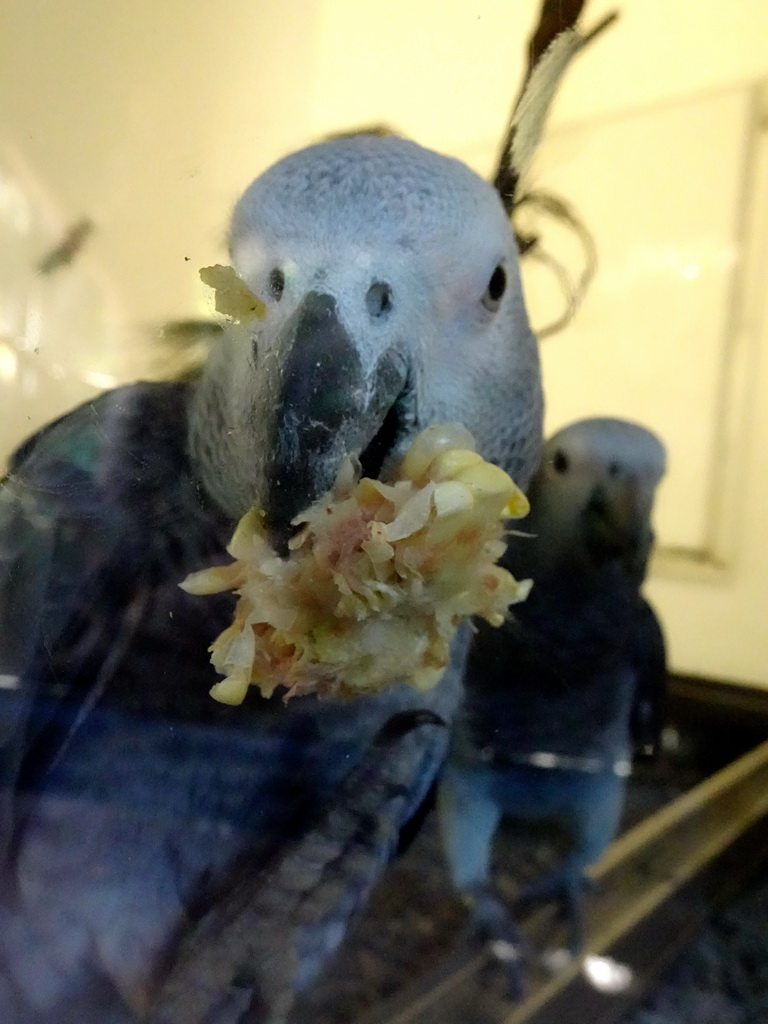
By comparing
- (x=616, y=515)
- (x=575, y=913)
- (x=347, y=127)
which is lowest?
(x=575, y=913)

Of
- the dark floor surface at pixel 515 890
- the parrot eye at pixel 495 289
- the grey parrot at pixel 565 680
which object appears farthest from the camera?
the grey parrot at pixel 565 680

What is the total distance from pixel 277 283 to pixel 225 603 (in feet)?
0.66

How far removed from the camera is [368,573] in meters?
0.34

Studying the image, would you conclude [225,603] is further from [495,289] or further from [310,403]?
[495,289]

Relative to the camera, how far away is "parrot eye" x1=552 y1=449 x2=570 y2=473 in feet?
2.43

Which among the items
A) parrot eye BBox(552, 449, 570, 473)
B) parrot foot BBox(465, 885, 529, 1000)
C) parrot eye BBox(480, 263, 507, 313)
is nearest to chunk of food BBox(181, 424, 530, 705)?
parrot eye BBox(480, 263, 507, 313)

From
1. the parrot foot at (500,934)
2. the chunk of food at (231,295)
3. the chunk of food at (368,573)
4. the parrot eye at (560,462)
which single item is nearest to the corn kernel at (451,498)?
the chunk of food at (368,573)

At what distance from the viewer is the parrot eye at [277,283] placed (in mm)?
351

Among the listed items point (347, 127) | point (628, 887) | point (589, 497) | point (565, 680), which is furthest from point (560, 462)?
point (628, 887)

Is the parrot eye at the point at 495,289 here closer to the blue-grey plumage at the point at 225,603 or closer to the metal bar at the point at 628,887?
the blue-grey plumage at the point at 225,603

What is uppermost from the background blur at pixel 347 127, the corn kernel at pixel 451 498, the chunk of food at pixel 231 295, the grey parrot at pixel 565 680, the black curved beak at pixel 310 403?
the background blur at pixel 347 127

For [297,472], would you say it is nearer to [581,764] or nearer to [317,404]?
[317,404]

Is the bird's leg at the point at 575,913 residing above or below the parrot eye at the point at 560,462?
below

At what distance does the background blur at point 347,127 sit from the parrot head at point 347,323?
43 mm
